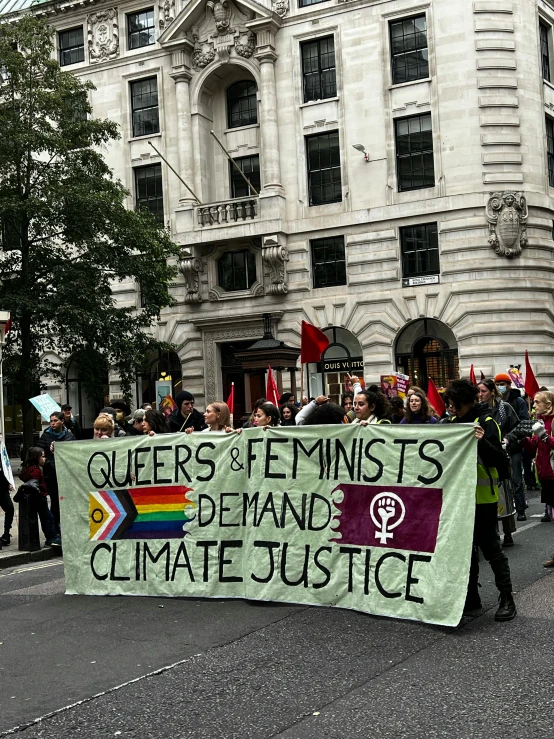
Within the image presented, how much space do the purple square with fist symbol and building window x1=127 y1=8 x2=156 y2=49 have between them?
103 feet

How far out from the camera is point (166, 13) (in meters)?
34.8

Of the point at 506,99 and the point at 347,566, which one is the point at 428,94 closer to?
the point at 506,99

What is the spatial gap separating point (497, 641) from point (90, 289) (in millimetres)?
20581

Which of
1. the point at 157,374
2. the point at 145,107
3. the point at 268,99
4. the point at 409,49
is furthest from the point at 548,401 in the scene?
the point at 145,107

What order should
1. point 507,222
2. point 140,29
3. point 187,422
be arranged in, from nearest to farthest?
point 187,422
point 507,222
point 140,29

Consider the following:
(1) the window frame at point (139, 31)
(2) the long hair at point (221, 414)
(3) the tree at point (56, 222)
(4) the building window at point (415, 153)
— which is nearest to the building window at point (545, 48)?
(4) the building window at point (415, 153)

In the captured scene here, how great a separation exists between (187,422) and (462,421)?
17.4 feet

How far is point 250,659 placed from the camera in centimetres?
616

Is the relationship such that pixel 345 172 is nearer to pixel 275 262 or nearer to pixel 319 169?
pixel 319 169

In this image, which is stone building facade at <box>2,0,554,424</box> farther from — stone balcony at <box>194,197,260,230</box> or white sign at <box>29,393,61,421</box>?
white sign at <box>29,393,61,421</box>

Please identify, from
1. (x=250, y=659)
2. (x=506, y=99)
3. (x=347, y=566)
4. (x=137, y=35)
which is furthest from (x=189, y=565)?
(x=137, y=35)

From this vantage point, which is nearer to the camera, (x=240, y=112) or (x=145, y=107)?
A: (x=240, y=112)

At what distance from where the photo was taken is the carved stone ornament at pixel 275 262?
31.6m

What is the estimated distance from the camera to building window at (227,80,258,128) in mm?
34281
